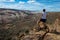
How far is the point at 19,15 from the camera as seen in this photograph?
3.12 meters

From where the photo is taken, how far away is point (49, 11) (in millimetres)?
3096

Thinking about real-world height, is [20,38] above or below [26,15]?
below

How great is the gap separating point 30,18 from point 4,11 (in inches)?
24.5

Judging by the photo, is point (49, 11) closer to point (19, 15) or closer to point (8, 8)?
point (19, 15)

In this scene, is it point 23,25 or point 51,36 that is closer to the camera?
point 51,36

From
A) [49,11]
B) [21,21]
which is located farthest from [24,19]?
[49,11]

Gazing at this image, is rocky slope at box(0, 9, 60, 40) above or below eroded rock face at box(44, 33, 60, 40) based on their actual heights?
above

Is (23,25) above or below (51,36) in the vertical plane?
above

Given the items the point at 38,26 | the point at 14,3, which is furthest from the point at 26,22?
the point at 14,3

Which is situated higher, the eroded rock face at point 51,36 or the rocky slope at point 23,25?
the rocky slope at point 23,25

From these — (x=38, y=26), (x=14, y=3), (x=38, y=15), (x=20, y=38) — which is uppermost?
(x=14, y=3)

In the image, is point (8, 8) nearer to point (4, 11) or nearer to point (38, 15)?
point (4, 11)

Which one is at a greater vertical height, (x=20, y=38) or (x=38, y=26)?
(x=38, y=26)

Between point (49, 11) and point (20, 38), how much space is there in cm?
88
